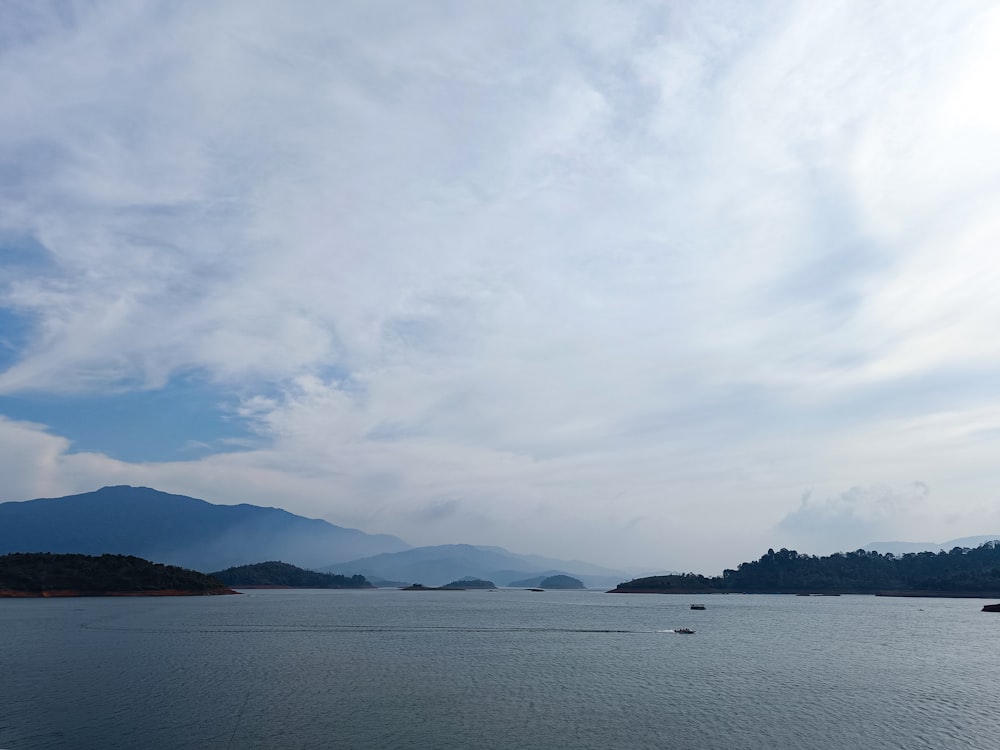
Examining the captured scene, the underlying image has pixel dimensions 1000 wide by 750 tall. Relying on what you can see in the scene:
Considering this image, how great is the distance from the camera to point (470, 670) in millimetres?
65250

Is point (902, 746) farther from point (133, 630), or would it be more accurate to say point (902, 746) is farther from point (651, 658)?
point (133, 630)

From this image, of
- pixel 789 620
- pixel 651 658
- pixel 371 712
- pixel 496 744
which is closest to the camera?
pixel 496 744

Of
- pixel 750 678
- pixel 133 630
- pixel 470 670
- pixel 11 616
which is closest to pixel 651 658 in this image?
pixel 750 678

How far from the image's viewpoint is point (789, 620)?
140m

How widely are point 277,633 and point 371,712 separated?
196 ft

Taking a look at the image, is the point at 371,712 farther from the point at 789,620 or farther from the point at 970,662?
the point at 789,620

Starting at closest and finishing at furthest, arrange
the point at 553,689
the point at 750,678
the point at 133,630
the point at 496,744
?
the point at 496,744
the point at 553,689
the point at 750,678
the point at 133,630

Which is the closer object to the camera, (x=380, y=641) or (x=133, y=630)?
(x=380, y=641)

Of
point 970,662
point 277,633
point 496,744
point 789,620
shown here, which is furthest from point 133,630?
point 789,620

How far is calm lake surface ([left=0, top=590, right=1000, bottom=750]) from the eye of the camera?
40.9m

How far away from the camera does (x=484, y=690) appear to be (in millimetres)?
54688

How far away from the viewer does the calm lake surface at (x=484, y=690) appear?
40.9 metres

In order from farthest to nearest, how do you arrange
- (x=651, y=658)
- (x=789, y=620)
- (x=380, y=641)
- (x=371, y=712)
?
(x=789, y=620) < (x=380, y=641) < (x=651, y=658) < (x=371, y=712)

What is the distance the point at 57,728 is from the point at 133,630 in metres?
65.8
